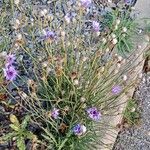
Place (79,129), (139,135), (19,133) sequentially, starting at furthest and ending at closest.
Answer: (139,135) → (19,133) → (79,129)

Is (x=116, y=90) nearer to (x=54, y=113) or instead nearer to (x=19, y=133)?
(x=54, y=113)

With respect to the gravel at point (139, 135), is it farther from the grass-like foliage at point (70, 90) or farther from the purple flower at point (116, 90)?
the purple flower at point (116, 90)

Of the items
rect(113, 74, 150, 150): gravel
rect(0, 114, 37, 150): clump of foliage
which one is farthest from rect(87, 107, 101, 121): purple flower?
rect(113, 74, 150, 150): gravel

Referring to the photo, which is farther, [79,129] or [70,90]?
[70,90]

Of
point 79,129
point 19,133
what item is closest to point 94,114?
point 79,129

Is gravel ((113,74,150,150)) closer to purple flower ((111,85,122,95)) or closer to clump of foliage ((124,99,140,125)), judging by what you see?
clump of foliage ((124,99,140,125))

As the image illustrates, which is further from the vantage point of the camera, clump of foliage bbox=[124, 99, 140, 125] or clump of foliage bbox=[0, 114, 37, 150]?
clump of foliage bbox=[124, 99, 140, 125]

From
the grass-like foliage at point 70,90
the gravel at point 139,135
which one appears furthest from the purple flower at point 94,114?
the gravel at point 139,135

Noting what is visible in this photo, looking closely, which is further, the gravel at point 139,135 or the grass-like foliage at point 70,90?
the gravel at point 139,135

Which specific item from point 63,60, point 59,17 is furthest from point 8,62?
point 59,17
